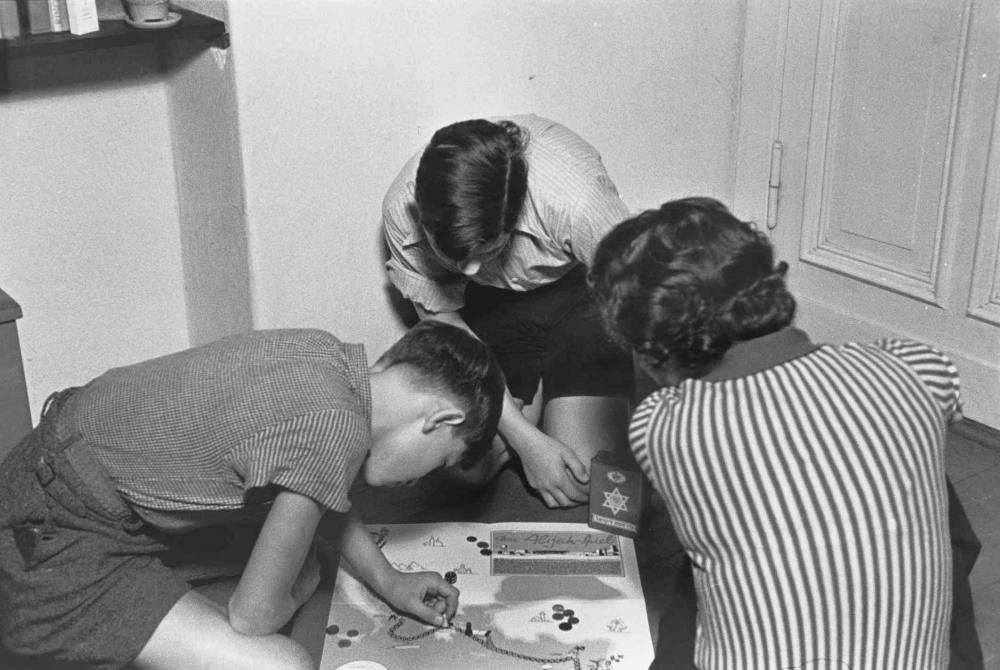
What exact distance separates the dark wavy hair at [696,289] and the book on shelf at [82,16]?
0.96 m

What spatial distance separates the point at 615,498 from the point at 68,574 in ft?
2.43

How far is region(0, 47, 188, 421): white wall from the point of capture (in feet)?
5.88

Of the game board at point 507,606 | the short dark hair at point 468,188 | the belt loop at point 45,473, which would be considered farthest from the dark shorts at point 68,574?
the short dark hair at point 468,188

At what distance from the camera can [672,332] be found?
105 centimetres

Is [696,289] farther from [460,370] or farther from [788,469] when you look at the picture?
[460,370]

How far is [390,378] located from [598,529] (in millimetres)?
487

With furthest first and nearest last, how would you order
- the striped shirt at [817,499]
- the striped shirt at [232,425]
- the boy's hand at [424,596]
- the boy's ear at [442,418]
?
the boy's hand at [424,596], the boy's ear at [442,418], the striped shirt at [232,425], the striped shirt at [817,499]

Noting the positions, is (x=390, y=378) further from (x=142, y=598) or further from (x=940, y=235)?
(x=940, y=235)

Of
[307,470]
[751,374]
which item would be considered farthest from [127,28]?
[751,374]

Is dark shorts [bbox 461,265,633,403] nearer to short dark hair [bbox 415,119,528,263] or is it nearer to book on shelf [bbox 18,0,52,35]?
short dark hair [bbox 415,119,528,263]

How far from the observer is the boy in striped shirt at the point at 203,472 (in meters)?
1.22

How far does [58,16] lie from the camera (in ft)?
5.41

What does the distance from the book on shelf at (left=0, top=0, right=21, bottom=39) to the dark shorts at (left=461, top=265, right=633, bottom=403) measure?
748 mm

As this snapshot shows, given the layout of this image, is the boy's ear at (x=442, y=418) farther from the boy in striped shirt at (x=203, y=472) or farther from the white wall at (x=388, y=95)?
the white wall at (x=388, y=95)
